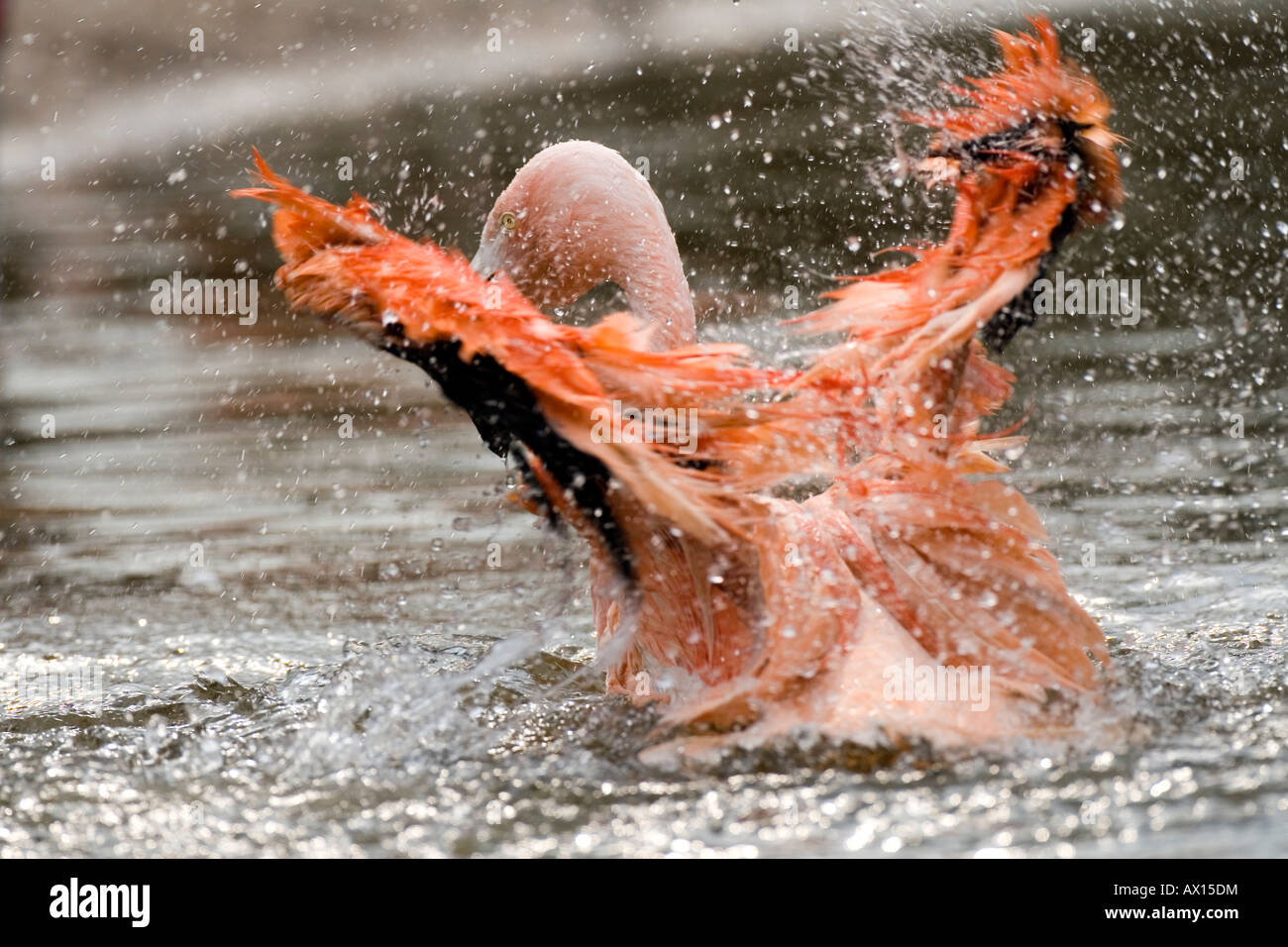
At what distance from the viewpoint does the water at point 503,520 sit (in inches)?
125

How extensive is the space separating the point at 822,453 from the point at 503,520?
241cm

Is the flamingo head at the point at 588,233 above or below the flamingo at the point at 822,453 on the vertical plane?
above

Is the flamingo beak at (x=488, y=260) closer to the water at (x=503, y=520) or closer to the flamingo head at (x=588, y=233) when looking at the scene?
the flamingo head at (x=588, y=233)

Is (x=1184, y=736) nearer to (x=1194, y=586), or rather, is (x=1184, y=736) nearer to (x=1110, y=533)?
(x=1194, y=586)

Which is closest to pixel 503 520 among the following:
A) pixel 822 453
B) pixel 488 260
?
pixel 488 260

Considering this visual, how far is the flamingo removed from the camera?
3.22 m

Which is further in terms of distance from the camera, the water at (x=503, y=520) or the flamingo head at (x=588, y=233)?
the flamingo head at (x=588, y=233)

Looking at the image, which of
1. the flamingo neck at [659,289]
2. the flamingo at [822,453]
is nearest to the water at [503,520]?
the flamingo at [822,453]

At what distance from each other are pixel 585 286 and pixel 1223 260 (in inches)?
173

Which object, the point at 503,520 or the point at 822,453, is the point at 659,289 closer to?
the point at 822,453

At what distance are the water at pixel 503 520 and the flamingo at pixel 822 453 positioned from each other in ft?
0.45

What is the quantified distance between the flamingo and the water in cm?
14

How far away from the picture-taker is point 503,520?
5.71 m

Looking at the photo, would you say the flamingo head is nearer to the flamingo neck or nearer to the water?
the flamingo neck
